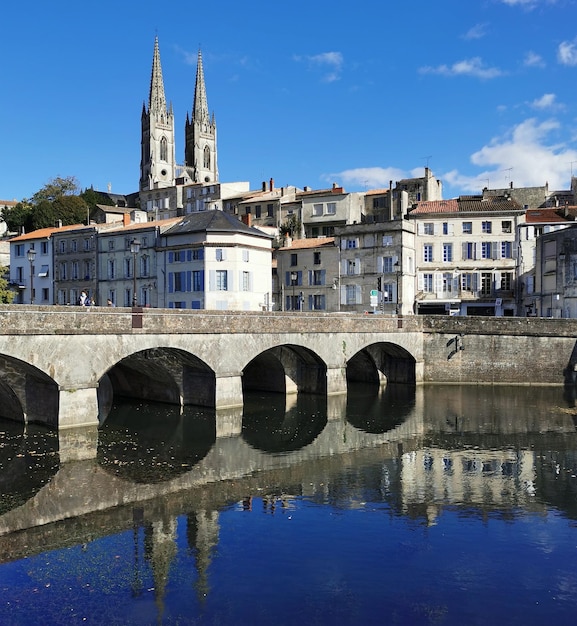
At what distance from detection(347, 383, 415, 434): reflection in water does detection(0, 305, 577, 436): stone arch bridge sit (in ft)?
4.91

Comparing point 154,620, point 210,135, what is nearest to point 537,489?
point 154,620

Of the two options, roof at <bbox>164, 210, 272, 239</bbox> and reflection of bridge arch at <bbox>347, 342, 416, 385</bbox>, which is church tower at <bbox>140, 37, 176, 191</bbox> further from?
reflection of bridge arch at <bbox>347, 342, 416, 385</bbox>

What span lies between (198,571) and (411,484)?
9.83 meters

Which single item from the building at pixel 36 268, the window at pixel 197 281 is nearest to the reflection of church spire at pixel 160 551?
the window at pixel 197 281

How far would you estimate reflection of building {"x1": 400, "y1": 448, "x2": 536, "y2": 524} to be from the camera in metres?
21.2

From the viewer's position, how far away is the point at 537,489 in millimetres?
22484

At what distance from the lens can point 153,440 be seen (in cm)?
2909

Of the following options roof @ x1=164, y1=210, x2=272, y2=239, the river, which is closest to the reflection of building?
the river

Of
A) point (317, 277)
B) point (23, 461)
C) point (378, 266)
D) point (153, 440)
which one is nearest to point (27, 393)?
point (23, 461)

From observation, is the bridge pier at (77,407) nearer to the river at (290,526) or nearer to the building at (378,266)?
the river at (290,526)

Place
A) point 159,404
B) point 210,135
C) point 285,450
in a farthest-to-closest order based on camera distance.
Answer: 1. point 210,135
2. point 159,404
3. point 285,450

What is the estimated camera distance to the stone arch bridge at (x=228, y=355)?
28000 millimetres

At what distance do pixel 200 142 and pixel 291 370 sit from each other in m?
110

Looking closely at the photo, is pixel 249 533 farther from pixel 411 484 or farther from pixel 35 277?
pixel 35 277
